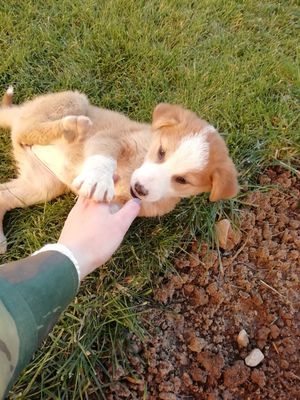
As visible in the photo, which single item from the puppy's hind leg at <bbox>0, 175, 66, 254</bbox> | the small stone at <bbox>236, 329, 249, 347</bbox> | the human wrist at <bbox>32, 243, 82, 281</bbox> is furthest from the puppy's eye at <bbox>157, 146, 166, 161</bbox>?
the small stone at <bbox>236, 329, 249, 347</bbox>

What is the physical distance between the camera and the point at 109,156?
2.73 m

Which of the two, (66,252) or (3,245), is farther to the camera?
(3,245)

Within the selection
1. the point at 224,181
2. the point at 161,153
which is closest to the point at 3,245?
the point at 161,153

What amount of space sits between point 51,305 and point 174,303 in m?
1.27

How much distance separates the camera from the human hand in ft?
A: 7.31

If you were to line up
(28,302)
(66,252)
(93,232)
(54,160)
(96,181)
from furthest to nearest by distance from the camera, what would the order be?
A: (54,160)
(96,181)
(93,232)
(66,252)
(28,302)

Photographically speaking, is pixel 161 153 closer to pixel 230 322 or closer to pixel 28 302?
pixel 230 322

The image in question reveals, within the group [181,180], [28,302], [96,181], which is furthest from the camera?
[181,180]

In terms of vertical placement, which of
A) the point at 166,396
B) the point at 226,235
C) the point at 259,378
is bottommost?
the point at 259,378

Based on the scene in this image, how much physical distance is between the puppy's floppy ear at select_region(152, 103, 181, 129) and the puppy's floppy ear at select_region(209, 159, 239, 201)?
0.37m

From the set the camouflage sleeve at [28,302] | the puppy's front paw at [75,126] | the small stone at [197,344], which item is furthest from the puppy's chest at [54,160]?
the small stone at [197,344]

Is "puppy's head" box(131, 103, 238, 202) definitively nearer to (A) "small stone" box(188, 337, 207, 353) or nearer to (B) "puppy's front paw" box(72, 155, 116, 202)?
(B) "puppy's front paw" box(72, 155, 116, 202)

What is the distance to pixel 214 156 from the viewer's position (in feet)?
8.86

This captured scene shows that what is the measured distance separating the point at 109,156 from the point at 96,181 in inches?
10.5
